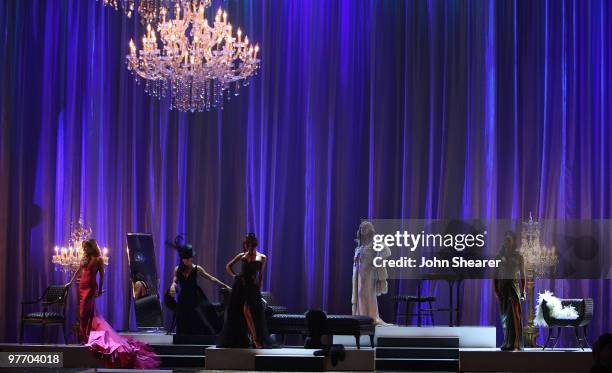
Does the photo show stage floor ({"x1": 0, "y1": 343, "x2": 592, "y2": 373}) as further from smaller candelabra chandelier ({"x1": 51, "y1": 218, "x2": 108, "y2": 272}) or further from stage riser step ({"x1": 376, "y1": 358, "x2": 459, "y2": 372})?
smaller candelabra chandelier ({"x1": 51, "y1": 218, "x2": 108, "y2": 272})

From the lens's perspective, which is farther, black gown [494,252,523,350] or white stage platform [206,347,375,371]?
black gown [494,252,523,350]

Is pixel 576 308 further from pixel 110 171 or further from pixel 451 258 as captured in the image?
pixel 110 171

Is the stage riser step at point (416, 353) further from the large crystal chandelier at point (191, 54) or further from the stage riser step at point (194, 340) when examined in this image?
the large crystal chandelier at point (191, 54)

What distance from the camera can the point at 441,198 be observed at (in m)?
12.4

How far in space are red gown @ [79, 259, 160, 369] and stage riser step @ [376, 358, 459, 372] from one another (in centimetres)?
245

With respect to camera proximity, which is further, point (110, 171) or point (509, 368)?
point (110, 171)

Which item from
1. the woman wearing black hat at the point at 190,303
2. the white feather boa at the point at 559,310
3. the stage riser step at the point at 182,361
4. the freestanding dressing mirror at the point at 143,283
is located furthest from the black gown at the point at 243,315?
the white feather boa at the point at 559,310

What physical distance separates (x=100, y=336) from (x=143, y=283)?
1.90 meters

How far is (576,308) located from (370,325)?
92.1 inches

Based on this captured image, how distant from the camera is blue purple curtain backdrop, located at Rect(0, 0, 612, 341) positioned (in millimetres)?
12359

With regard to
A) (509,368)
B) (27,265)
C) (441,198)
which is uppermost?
(441,198)

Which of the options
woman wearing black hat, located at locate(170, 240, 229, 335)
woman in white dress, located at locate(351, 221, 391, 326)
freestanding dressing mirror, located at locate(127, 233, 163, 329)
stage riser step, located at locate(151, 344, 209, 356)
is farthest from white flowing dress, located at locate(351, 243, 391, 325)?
freestanding dressing mirror, located at locate(127, 233, 163, 329)

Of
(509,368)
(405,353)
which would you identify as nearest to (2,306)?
(405,353)

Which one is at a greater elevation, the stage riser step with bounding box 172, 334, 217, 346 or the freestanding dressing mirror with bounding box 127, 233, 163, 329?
the freestanding dressing mirror with bounding box 127, 233, 163, 329
